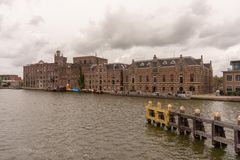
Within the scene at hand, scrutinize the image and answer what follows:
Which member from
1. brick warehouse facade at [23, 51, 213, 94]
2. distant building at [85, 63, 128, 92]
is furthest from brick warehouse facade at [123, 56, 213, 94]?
distant building at [85, 63, 128, 92]

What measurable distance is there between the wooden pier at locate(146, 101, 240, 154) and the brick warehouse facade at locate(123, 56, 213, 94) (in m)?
63.0

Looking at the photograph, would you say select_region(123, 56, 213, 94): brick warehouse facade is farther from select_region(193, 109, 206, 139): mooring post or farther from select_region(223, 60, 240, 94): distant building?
select_region(193, 109, 206, 139): mooring post

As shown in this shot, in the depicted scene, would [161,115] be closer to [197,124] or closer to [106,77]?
[197,124]

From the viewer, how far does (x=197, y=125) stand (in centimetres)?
2270

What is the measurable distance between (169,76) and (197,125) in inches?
2935

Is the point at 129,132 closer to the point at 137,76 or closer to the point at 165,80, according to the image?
the point at 165,80

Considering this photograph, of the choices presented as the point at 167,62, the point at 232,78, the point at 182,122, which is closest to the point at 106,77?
the point at 167,62

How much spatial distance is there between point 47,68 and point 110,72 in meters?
75.1

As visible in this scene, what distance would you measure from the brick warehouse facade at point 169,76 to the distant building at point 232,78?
34.2ft

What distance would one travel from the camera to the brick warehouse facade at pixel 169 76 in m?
90.3

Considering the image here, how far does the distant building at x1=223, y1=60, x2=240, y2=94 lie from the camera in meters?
79.5

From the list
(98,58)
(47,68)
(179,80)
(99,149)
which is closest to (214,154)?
(99,149)

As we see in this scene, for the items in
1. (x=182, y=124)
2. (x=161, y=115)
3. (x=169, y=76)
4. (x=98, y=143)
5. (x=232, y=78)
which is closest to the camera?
(x=98, y=143)

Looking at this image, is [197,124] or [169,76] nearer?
[197,124]
